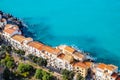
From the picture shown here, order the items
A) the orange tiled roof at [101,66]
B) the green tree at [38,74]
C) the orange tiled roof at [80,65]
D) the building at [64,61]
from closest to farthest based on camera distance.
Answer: the green tree at [38,74], the orange tiled roof at [101,66], the orange tiled roof at [80,65], the building at [64,61]

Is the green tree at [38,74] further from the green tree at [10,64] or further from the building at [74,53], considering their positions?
the building at [74,53]

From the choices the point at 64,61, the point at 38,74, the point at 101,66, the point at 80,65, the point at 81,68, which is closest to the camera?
the point at 38,74

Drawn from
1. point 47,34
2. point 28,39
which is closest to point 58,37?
point 47,34

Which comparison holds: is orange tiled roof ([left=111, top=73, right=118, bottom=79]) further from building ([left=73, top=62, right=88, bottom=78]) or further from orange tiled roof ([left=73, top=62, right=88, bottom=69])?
orange tiled roof ([left=73, top=62, right=88, bottom=69])

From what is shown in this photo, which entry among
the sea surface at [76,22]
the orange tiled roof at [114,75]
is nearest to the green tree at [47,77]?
the orange tiled roof at [114,75]

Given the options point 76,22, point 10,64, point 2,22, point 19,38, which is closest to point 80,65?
point 10,64

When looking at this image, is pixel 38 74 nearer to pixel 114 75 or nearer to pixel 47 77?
pixel 47 77

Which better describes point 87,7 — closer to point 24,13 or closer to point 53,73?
point 24,13

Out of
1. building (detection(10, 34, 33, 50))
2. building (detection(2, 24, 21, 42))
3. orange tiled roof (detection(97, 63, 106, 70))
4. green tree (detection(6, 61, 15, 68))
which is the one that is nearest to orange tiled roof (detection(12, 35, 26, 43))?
building (detection(10, 34, 33, 50))
